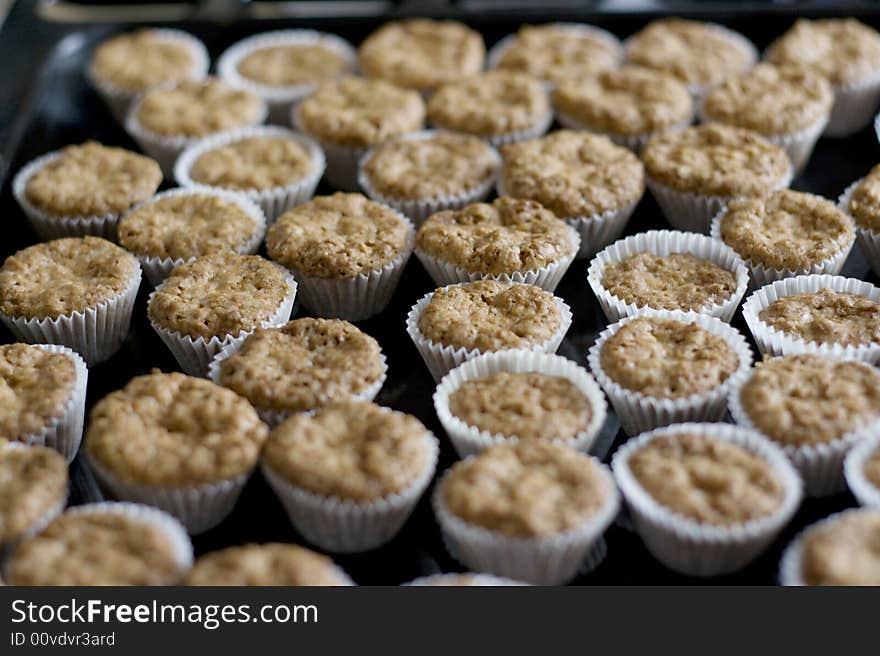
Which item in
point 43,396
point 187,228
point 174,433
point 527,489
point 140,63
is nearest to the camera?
point 527,489

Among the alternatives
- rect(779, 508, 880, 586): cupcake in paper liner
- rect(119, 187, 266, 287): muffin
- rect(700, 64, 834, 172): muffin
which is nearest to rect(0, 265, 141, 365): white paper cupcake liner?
rect(119, 187, 266, 287): muffin

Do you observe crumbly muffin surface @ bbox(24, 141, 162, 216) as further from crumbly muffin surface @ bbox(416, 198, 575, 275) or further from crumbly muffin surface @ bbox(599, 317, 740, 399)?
crumbly muffin surface @ bbox(599, 317, 740, 399)

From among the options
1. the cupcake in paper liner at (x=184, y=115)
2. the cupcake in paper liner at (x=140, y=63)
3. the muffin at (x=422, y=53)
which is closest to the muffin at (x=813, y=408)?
the muffin at (x=422, y=53)

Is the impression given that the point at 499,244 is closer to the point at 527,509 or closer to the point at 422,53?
the point at 527,509

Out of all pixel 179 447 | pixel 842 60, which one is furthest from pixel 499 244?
pixel 842 60

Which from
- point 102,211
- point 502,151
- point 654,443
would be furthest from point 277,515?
point 502,151

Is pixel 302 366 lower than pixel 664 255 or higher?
lower
